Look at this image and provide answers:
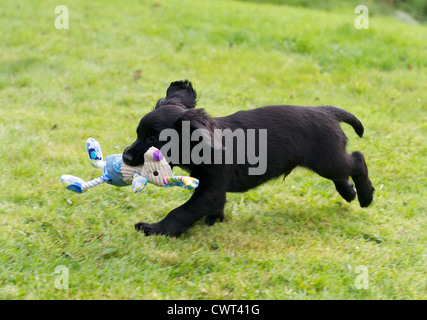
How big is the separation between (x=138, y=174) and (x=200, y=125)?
1.84 feet

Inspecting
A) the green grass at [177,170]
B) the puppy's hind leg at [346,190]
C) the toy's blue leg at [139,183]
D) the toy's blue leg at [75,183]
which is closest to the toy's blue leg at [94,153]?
the toy's blue leg at [75,183]

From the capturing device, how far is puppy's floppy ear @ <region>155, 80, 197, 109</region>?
140 inches

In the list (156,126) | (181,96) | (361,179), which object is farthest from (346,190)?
(156,126)

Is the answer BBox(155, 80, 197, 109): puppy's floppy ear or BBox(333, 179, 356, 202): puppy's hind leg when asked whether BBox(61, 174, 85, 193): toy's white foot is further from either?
BBox(333, 179, 356, 202): puppy's hind leg

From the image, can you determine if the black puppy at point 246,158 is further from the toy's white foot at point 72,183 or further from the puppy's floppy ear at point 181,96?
the toy's white foot at point 72,183

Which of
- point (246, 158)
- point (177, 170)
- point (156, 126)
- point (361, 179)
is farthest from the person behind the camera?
point (177, 170)

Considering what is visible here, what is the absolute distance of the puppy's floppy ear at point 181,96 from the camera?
11.7 ft

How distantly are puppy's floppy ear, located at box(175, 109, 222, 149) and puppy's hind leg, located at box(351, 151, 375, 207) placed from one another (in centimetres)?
126

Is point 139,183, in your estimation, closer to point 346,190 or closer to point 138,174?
point 138,174

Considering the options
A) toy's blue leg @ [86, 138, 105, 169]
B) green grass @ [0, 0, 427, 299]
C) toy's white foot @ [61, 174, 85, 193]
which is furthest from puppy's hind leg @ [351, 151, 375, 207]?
toy's white foot @ [61, 174, 85, 193]

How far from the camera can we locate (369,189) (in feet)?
12.9

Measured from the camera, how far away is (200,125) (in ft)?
9.82

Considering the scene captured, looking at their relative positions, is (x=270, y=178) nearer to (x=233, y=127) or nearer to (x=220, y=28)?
(x=233, y=127)

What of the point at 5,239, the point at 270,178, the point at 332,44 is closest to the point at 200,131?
the point at 270,178
